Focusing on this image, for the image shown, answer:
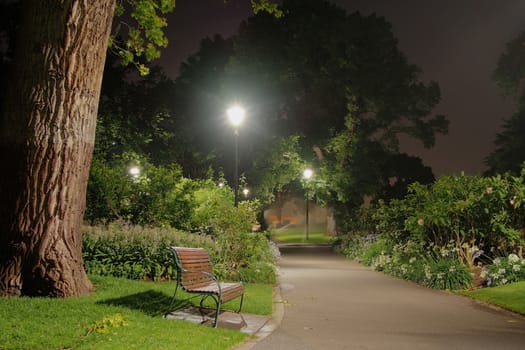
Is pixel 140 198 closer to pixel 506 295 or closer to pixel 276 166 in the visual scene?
pixel 506 295

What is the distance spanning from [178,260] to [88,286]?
1.81m

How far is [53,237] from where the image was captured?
25.0ft

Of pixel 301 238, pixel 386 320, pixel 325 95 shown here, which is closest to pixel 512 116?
pixel 325 95

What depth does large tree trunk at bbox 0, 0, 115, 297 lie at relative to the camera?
7539 millimetres

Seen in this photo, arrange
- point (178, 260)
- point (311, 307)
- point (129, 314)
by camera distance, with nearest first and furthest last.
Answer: point (129, 314) < point (178, 260) < point (311, 307)

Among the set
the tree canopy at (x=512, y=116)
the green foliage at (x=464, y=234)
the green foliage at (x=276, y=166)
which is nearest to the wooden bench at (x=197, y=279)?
the green foliage at (x=464, y=234)

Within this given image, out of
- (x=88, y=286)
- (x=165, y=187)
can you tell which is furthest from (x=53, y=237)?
(x=165, y=187)

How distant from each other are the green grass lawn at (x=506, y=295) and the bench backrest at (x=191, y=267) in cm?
571

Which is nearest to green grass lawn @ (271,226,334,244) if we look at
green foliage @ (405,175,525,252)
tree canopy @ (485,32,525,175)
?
tree canopy @ (485,32,525,175)

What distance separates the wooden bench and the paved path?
89 centimetres

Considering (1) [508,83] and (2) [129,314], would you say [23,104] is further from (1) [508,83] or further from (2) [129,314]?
(1) [508,83]

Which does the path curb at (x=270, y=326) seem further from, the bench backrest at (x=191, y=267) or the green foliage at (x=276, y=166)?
the green foliage at (x=276, y=166)

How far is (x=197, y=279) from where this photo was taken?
789 cm

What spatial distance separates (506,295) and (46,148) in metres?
9.27
